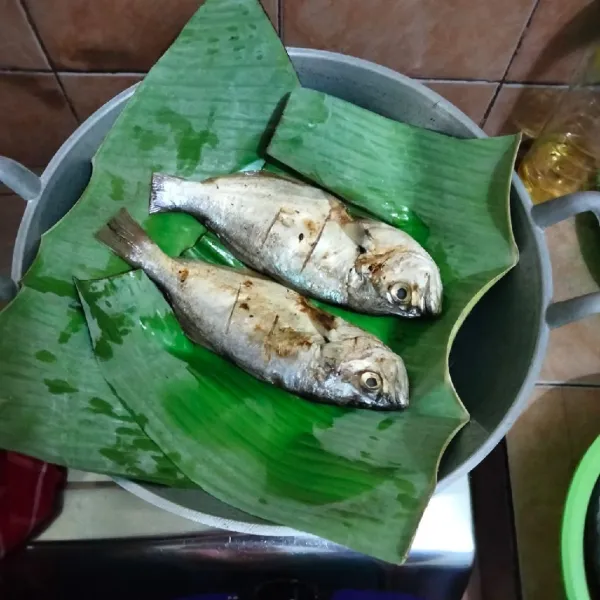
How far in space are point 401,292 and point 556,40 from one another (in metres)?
0.45

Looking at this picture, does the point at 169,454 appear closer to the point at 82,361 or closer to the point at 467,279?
the point at 82,361

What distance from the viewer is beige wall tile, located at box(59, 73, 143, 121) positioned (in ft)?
3.37

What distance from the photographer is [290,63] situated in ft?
2.83

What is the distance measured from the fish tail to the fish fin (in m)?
0.04

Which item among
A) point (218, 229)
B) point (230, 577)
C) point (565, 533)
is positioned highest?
point (218, 229)

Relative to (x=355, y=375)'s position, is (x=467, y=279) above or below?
above

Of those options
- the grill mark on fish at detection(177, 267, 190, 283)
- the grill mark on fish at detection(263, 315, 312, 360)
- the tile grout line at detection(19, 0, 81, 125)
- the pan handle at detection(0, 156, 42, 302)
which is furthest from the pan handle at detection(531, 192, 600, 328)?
the tile grout line at detection(19, 0, 81, 125)

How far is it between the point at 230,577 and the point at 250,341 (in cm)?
28

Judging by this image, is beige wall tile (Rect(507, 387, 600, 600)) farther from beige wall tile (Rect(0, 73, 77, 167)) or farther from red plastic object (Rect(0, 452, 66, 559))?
beige wall tile (Rect(0, 73, 77, 167))

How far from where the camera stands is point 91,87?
1054 mm

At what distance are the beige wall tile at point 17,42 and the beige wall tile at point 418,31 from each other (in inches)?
→ 14.3

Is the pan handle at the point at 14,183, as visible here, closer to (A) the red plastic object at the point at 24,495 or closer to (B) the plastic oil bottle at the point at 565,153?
(A) the red plastic object at the point at 24,495

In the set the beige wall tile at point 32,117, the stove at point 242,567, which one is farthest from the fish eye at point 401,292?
the beige wall tile at point 32,117

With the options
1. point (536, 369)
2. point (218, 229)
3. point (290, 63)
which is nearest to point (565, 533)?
point (536, 369)
